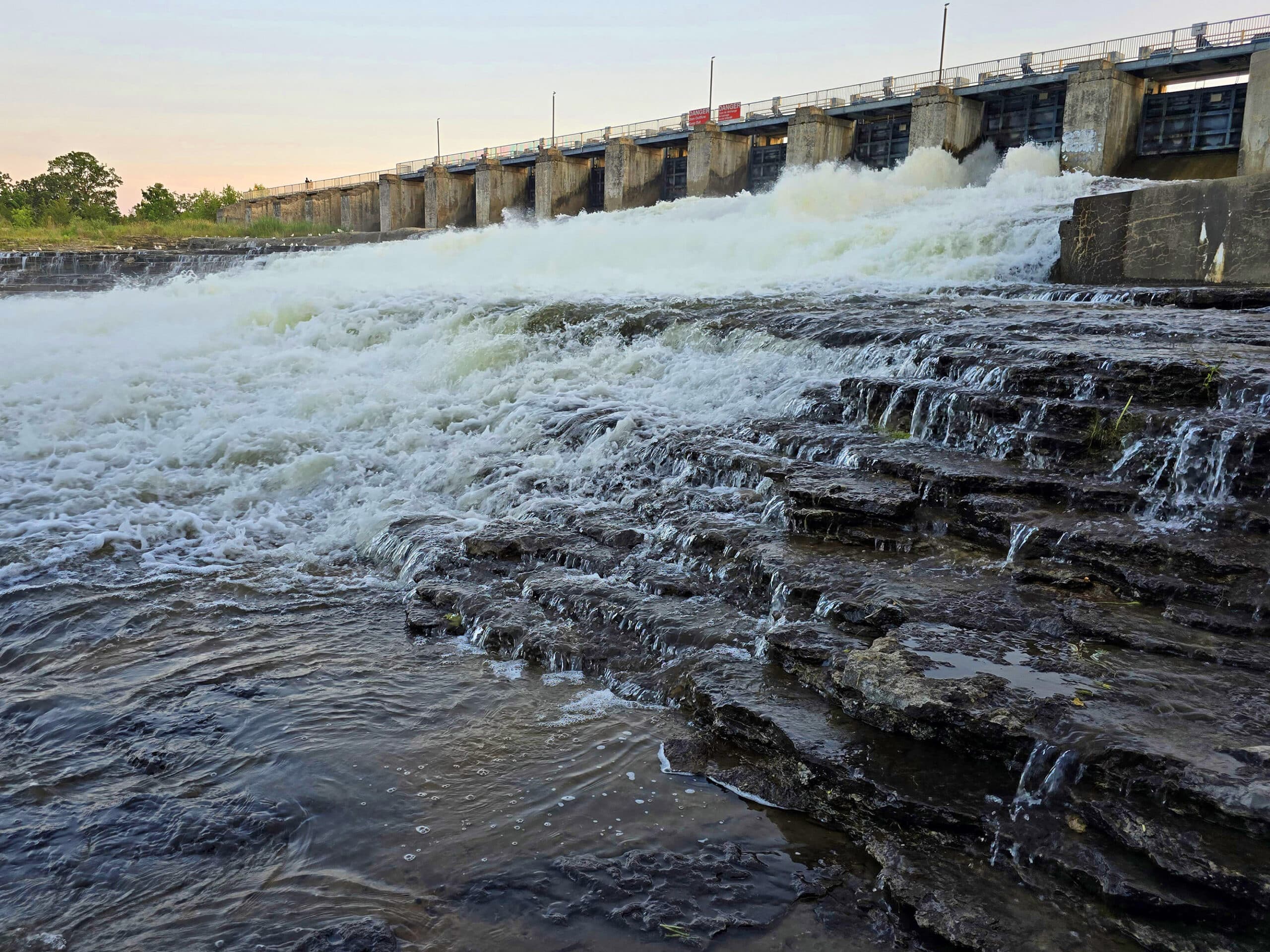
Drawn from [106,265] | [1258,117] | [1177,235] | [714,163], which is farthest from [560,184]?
[1177,235]

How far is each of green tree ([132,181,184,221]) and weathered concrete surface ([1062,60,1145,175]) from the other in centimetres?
6674

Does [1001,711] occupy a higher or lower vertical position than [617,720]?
higher

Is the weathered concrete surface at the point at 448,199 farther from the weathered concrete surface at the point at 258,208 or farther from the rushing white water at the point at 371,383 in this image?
the rushing white water at the point at 371,383

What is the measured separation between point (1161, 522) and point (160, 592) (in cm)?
598

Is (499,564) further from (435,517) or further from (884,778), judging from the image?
(884,778)

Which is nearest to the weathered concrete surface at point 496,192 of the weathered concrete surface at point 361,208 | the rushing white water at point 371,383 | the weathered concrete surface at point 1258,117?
the weathered concrete surface at point 361,208

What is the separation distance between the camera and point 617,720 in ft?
13.4

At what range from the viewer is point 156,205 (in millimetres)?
71250

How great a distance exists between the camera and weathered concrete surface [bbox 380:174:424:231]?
43.9m

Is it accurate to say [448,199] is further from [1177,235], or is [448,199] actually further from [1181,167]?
[1177,235]

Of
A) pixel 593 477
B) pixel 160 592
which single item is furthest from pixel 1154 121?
pixel 160 592

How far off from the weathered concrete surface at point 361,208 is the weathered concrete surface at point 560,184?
47.3 feet

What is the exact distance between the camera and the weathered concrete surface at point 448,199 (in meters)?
41.1

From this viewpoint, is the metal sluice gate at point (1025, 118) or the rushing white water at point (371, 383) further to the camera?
the metal sluice gate at point (1025, 118)
